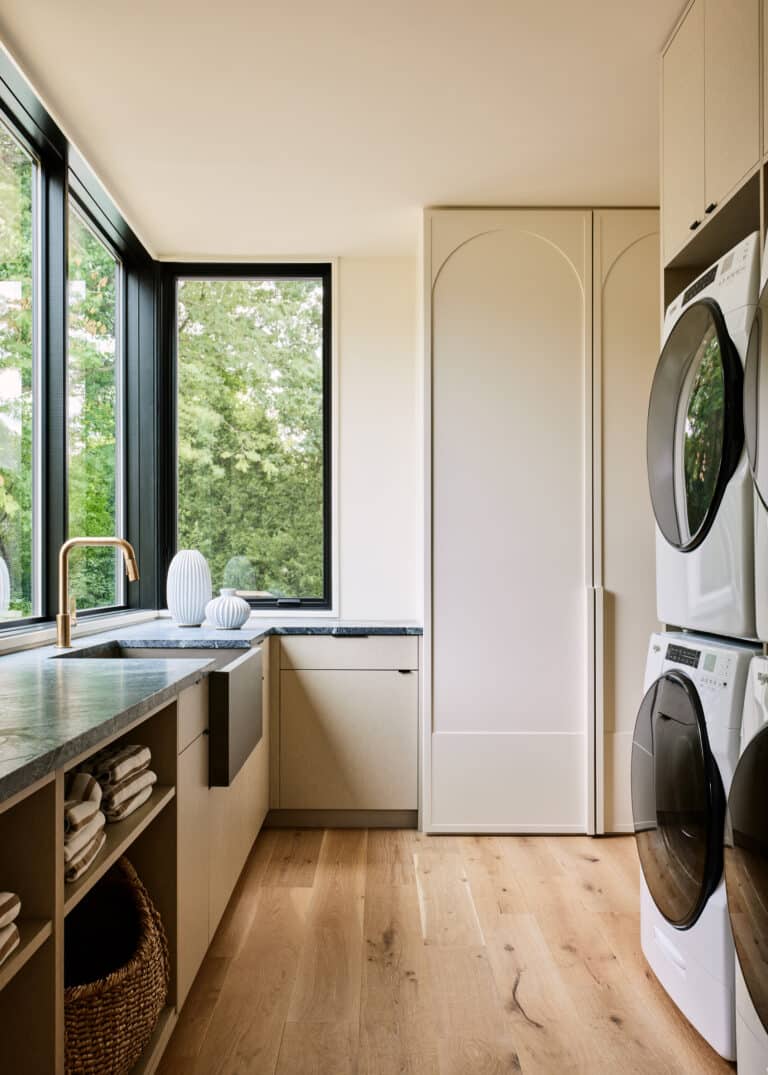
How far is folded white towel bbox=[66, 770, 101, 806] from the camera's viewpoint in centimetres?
145

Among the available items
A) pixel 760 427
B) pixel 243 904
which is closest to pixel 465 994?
pixel 243 904

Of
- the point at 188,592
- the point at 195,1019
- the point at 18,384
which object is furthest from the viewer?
the point at 188,592

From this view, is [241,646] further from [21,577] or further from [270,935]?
[270,935]

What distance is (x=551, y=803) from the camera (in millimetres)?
3240

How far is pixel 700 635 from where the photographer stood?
2068 mm

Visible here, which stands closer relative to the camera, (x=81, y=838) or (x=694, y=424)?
(x=81, y=838)

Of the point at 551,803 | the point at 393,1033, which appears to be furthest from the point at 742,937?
the point at 551,803

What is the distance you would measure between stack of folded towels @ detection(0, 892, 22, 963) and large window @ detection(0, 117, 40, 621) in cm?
152

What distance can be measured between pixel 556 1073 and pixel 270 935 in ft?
3.13

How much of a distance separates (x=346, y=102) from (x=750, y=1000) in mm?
2570

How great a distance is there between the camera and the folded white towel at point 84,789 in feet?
4.77

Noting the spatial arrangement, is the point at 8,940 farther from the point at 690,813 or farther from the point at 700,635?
the point at 700,635

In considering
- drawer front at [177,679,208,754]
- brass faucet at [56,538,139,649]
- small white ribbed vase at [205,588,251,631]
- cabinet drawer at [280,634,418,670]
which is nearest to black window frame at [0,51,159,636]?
brass faucet at [56,538,139,649]

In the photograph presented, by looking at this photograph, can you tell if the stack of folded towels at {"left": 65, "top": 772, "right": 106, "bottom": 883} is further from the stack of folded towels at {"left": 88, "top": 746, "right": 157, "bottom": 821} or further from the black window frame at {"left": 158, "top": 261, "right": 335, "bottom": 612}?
the black window frame at {"left": 158, "top": 261, "right": 335, "bottom": 612}
